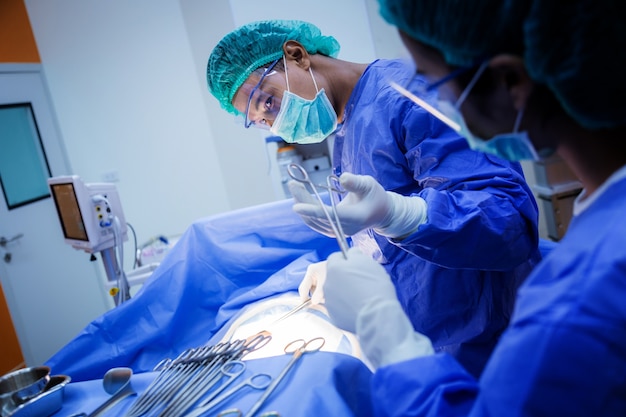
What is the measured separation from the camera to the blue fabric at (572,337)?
0.47 metres

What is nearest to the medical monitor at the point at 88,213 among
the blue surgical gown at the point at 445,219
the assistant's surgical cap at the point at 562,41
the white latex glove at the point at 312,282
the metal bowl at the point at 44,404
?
the metal bowl at the point at 44,404

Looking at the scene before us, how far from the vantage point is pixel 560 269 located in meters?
0.54

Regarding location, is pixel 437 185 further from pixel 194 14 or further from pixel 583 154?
pixel 194 14

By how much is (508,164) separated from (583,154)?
1.64ft

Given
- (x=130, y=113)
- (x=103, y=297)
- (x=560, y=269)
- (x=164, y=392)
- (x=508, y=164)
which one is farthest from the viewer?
(x=103, y=297)

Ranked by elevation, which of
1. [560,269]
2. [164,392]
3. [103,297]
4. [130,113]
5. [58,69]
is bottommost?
[103,297]

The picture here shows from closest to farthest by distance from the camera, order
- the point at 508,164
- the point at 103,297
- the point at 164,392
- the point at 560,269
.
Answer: the point at 560,269 → the point at 164,392 → the point at 508,164 → the point at 103,297

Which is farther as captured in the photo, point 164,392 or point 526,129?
point 164,392

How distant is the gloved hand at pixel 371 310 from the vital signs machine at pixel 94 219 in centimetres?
124

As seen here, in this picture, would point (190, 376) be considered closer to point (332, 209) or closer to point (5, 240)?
point (332, 209)

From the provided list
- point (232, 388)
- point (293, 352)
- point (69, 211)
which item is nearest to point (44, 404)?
point (232, 388)

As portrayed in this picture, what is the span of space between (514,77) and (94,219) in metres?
1.62

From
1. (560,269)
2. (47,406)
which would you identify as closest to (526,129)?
(560,269)

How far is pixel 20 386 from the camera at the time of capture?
1153mm
